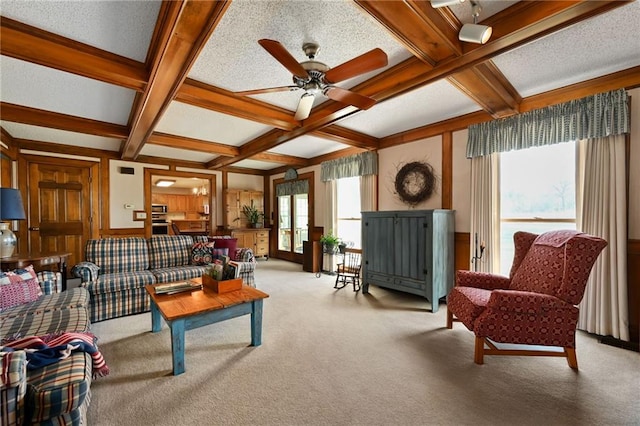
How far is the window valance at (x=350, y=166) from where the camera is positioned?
15.6ft

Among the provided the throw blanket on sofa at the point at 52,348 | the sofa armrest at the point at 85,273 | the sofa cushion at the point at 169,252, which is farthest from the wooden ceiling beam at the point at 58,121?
the throw blanket on sofa at the point at 52,348

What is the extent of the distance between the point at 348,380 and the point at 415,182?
304cm

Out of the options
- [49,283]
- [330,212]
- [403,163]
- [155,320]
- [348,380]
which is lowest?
[348,380]

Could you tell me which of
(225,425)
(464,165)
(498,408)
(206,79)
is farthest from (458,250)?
(206,79)

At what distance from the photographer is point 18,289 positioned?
2.27m

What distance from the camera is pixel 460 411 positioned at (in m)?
1.69

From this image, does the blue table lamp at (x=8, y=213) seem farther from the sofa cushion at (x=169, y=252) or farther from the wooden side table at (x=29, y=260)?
the sofa cushion at (x=169, y=252)

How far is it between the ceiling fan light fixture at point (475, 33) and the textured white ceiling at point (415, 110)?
97 cm

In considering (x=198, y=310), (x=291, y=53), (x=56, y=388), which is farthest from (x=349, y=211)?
(x=56, y=388)

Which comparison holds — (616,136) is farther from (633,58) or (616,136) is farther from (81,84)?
(81,84)

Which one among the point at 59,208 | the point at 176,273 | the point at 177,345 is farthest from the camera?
the point at 59,208

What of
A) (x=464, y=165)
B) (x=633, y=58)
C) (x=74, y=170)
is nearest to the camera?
(x=633, y=58)

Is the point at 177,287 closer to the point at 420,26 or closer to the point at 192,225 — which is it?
the point at 420,26

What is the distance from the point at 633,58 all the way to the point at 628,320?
2269mm
